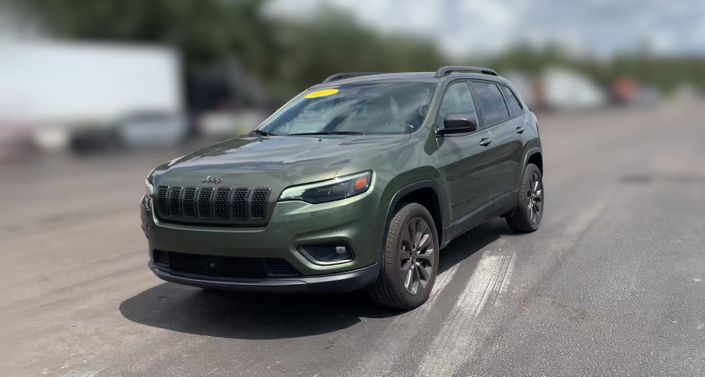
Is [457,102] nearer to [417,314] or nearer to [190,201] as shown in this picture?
[417,314]

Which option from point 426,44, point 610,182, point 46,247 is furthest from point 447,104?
point 426,44

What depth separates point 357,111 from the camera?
561 cm

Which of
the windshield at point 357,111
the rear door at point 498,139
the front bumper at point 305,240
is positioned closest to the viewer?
the front bumper at point 305,240

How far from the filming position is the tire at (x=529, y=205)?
6949mm

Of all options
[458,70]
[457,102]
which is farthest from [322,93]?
[458,70]

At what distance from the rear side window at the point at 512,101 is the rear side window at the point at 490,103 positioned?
0.51ft

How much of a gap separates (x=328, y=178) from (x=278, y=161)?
0.45 m

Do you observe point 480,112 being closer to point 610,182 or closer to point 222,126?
point 610,182

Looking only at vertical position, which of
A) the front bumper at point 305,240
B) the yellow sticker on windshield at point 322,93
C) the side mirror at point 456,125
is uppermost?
the yellow sticker on windshield at point 322,93

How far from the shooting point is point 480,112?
6.27 m

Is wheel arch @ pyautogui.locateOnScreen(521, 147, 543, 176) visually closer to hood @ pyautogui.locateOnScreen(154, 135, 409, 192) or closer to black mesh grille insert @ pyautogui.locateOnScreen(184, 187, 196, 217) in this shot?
hood @ pyautogui.locateOnScreen(154, 135, 409, 192)

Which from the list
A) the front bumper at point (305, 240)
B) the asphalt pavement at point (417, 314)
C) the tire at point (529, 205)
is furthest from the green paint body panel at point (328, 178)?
the tire at point (529, 205)

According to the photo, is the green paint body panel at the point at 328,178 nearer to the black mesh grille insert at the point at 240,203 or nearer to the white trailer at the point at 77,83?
the black mesh grille insert at the point at 240,203

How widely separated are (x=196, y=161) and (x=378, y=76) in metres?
2.09
